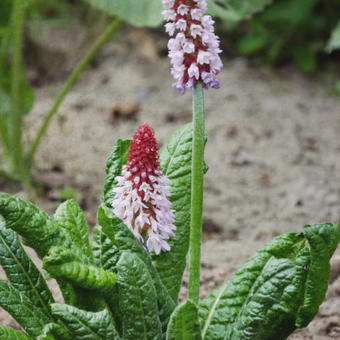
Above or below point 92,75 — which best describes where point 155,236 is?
below

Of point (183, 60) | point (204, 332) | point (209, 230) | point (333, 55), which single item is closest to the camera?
point (183, 60)

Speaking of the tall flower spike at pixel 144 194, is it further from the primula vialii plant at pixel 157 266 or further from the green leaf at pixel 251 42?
the green leaf at pixel 251 42

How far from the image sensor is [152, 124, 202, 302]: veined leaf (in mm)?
1770

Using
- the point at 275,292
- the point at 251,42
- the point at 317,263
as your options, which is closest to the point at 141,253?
the point at 275,292

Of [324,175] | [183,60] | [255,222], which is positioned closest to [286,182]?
[324,175]

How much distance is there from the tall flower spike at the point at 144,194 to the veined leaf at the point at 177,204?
7.4 inches

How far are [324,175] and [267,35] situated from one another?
1705 mm

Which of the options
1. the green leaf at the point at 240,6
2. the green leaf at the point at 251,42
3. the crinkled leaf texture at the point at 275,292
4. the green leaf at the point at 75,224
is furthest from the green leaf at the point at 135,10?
the crinkled leaf texture at the point at 275,292

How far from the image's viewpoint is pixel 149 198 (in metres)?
1.54

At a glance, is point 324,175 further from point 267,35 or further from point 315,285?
point 315,285

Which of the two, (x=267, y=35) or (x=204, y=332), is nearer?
(x=204, y=332)

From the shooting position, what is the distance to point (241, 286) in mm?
1664

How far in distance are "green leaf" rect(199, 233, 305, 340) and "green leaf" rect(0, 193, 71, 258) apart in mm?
470

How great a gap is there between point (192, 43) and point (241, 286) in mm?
699
